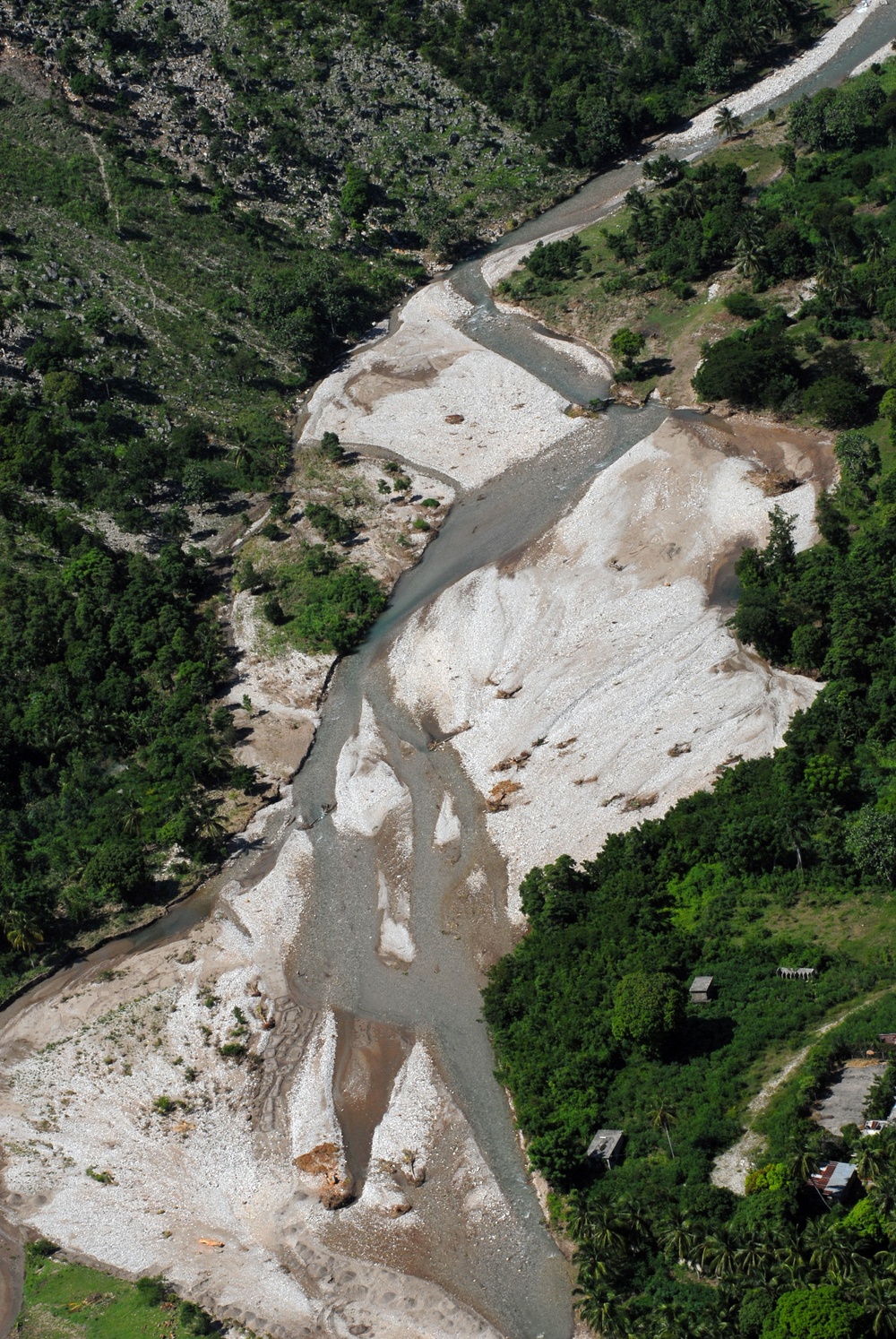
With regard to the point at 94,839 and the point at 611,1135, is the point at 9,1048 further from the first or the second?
the point at 611,1135

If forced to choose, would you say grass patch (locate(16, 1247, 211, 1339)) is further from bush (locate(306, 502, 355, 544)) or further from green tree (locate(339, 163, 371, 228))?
green tree (locate(339, 163, 371, 228))

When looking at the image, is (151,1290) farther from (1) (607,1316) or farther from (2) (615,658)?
(2) (615,658)

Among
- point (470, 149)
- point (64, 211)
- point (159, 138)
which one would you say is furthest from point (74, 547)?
point (470, 149)

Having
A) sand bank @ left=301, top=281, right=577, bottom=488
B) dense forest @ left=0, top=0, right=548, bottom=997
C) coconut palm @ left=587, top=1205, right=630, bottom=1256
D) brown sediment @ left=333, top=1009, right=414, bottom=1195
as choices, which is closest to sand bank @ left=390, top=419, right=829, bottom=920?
dense forest @ left=0, top=0, right=548, bottom=997

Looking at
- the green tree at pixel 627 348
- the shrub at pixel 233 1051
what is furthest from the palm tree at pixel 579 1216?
the green tree at pixel 627 348

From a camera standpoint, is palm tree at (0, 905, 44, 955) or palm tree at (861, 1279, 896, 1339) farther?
palm tree at (0, 905, 44, 955)

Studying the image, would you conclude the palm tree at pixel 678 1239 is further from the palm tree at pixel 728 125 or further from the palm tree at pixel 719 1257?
the palm tree at pixel 728 125

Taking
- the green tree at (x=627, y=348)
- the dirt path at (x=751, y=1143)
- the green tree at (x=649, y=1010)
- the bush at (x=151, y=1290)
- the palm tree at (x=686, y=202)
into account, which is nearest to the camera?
the dirt path at (x=751, y=1143)
